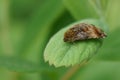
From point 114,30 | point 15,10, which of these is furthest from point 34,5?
point 114,30

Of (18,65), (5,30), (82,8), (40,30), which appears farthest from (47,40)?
(18,65)

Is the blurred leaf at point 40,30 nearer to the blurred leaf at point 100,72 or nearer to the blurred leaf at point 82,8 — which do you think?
the blurred leaf at point 100,72

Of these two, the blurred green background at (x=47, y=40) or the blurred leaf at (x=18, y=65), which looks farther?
the blurred green background at (x=47, y=40)

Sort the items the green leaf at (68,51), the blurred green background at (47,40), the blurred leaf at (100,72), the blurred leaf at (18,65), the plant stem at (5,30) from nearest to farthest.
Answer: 1. the green leaf at (68,51)
2. the blurred leaf at (18,65)
3. the blurred green background at (47,40)
4. the blurred leaf at (100,72)
5. the plant stem at (5,30)

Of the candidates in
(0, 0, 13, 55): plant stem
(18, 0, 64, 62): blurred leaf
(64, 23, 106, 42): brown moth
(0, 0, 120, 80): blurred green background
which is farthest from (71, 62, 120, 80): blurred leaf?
(64, 23, 106, 42): brown moth

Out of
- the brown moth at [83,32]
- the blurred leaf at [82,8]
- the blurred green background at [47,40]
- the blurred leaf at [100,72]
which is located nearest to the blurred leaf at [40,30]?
the blurred green background at [47,40]
